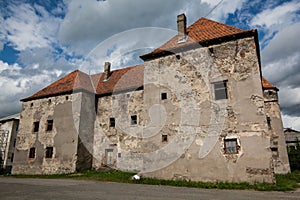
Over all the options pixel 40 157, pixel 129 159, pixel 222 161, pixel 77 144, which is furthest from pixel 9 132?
pixel 222 161

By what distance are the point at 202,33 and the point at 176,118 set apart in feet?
17.6

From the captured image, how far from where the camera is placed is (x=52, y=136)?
16438 mm

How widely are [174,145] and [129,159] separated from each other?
17.5ft

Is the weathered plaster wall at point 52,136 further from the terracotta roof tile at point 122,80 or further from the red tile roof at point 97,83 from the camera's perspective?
the terracotta roof tile at point 122,80

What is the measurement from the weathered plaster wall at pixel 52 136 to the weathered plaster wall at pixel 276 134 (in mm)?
15650

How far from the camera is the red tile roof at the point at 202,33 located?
1130 cm

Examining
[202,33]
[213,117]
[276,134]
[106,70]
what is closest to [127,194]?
[213,117]

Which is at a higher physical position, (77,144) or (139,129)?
(139,129)

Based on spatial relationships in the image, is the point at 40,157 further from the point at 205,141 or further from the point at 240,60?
the point at 240,60

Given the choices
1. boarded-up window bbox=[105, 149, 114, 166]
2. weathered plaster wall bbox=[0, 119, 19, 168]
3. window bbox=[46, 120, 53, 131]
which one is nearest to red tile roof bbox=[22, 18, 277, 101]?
window bbox=[46, 120, 53, 131]

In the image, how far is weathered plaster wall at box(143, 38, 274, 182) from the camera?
941 cm

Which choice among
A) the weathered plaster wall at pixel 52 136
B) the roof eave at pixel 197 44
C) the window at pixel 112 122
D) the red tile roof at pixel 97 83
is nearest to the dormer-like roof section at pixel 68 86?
the red tile roof at pixel 97 83

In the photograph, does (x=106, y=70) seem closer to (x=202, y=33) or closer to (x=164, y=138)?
(x=202, y=33)

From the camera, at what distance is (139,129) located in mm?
15375
